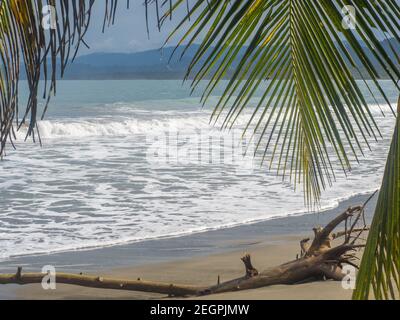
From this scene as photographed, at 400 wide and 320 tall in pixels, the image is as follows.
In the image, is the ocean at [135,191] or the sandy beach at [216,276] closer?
the sandy beach at [216,276]

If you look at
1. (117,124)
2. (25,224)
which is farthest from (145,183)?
(117,124)

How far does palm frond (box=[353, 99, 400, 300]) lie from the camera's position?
977mm

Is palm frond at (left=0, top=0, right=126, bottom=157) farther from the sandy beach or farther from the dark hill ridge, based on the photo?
the dark hill ridge

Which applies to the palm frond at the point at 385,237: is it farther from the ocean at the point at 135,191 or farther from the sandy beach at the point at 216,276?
the ocean at the point at 135,191

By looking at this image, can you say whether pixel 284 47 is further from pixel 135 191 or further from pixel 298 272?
pixel 135 191

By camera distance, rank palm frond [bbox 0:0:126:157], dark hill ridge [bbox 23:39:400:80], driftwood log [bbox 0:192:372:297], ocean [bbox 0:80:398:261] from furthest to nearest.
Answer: dark hill ridge [bbox 23:39:400:80]
ocean [bbox 0:80:398:261]
driftwood log [bbox 0:192:372:297]
palm frond [bbox 0:0:126:157]

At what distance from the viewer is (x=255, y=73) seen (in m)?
1.09

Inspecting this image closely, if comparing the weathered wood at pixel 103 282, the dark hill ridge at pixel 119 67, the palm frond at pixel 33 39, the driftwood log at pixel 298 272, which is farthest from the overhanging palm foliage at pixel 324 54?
the dark hill ridge at pixel 119 67

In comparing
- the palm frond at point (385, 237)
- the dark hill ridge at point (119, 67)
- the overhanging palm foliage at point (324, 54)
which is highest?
the dark hill ridge at point (119, 67)

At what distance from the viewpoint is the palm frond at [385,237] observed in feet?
3.21

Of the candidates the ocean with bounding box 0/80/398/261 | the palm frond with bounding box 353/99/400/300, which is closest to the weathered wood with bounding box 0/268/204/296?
the ocean with bounding box 0/80/398/261

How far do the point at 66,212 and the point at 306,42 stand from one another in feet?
24.9

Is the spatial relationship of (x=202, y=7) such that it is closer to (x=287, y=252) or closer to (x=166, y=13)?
(x=166, y=13)

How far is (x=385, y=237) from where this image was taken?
990 mm
